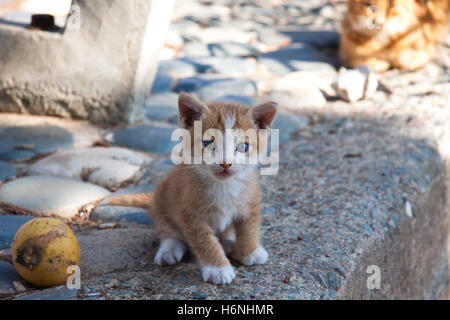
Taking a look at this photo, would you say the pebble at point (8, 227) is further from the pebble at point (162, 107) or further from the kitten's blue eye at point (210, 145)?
the pebble at point (162, 107)

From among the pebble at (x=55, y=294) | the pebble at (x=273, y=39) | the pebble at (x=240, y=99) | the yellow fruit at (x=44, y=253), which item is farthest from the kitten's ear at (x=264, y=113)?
the pebble at (x=273, y=39)

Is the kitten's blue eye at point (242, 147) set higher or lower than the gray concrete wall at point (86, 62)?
lower

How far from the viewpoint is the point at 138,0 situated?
3652mm

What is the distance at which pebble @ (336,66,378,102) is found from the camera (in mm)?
4707

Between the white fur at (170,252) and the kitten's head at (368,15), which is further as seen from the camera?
the kitten's head at (368,15)

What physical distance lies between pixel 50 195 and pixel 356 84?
3086 mm

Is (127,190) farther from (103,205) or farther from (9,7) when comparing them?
(9,7)

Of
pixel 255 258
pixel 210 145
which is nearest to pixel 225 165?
pixel 210 145

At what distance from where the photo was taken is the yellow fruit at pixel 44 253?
188 centimetres

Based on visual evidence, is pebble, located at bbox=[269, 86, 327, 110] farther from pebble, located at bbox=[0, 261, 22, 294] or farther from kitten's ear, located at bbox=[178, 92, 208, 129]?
pebble, located at bbox=[0, 261, 22, 294]

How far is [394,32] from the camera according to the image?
17.5 ft

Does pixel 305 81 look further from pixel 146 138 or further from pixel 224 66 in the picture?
pixel 146 138

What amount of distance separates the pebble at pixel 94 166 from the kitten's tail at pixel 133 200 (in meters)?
0.38

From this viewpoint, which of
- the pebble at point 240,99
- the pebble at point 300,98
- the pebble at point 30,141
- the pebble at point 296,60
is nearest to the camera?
the pebble at point 30,141
